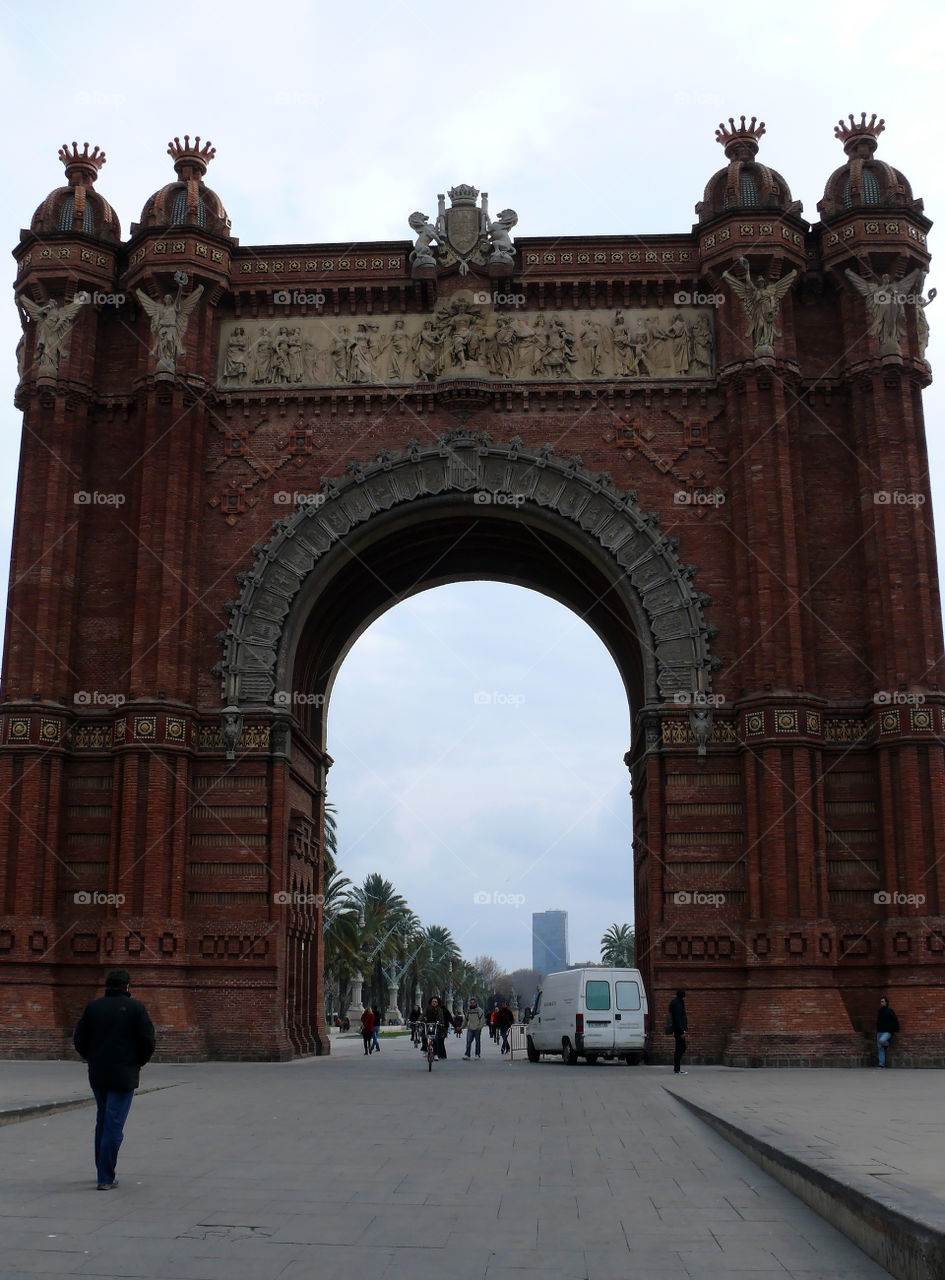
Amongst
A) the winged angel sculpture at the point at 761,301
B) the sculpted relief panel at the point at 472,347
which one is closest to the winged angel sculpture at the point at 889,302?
the winged angel sculpture at the point at 761,301

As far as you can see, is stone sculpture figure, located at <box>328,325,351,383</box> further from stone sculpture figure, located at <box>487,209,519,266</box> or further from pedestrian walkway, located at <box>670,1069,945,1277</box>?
pedestrian walkway, located at <box>670,1069,945,1277</box>

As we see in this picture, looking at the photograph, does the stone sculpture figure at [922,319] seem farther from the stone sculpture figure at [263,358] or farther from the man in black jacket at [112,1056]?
the man in black jacket at [112,1056]

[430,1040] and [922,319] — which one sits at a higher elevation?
[922,319]

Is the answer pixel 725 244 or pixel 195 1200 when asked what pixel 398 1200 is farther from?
pixel 725 244

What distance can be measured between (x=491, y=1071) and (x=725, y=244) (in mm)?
18650

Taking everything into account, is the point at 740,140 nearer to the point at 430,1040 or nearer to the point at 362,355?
the point at 362,355

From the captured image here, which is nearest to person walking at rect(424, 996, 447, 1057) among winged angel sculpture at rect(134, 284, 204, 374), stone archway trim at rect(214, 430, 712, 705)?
stone archway trim at rect(214, 430, 712, 705)

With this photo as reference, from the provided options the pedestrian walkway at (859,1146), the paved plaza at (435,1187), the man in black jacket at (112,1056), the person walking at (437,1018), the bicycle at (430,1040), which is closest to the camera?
the pedestrian walkway at (859,1146)

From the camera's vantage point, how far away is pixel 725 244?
29031mm

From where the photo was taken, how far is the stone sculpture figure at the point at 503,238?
30.0 meters

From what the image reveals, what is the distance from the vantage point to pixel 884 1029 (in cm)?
2436

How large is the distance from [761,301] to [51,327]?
53.2 ft

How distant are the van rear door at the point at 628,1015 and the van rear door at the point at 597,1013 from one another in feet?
0.48

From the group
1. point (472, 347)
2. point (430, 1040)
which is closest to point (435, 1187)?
point (430, 1040)
